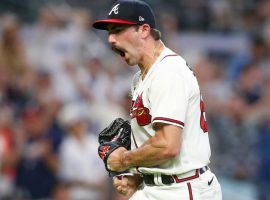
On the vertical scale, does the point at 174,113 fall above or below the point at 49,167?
above

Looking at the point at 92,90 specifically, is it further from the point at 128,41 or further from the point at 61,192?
the point at 128,41

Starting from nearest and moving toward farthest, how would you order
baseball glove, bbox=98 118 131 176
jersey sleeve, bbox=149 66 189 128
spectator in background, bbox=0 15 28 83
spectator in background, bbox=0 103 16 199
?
jersey sleeve, bbox=149 66 189 128, baseball glove, bbox=98 118 131 176, spectator in background, bbox=0 103 16 199, spectator in background, bbox=0 15 28 83

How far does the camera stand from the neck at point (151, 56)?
16.4 ft

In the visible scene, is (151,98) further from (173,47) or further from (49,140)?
(173,47)

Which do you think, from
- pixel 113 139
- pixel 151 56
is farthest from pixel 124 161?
pixel 151 56

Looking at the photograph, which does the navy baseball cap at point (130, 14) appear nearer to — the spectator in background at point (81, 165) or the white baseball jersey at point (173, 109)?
the white baseball jersey at point (173, 109)

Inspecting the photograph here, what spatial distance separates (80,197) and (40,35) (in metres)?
2.98

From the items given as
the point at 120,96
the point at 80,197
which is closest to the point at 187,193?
the point at 80,197

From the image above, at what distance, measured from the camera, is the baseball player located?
475 centimetres

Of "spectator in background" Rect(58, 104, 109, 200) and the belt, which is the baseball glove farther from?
"spectator in background" Rect(58, 104, 109, 200)

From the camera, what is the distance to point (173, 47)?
39.3ft

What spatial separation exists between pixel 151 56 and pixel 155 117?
48 centimetres

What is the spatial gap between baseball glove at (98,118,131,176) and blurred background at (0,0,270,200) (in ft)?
14.6

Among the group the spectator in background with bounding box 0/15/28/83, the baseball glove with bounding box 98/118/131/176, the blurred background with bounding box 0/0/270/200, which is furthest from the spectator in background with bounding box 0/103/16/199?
the baseball glove with bounding box 98/118/131/176
